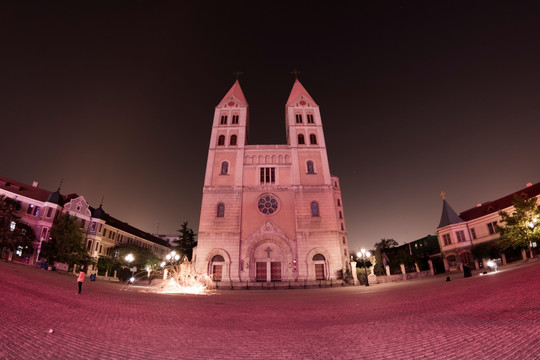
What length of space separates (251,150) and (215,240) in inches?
518

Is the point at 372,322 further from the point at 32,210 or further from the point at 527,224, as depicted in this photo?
the point at 32,210

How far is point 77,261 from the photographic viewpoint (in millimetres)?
32156

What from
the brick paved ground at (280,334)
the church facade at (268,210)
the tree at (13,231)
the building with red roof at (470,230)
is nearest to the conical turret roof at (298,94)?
the church facade at (268,210)

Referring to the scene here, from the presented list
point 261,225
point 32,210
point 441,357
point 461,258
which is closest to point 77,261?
point 32,210

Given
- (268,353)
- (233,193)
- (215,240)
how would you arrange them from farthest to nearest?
(233,193) → (215,240) → (268,353)

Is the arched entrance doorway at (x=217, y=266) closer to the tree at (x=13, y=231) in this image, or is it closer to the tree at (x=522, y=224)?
the tree at (x=13, y=231)

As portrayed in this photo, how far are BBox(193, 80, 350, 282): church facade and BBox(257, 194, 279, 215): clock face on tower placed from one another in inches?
4.9

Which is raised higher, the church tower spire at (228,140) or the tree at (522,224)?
the church tower spire at (228,140)

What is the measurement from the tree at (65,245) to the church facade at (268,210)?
14128 millimetres

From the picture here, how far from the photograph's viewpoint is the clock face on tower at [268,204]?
33.1 meters

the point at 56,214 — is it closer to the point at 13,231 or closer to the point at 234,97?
the point at 13,231

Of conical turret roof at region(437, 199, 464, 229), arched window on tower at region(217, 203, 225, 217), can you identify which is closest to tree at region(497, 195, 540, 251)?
conical turret roof at region(437, 199, 464, 229)

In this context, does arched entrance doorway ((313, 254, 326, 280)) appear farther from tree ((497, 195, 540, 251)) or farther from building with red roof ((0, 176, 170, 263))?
building with red roof ((0, 176, 170, 263))

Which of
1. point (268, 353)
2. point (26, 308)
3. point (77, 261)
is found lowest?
point (268, 353)
